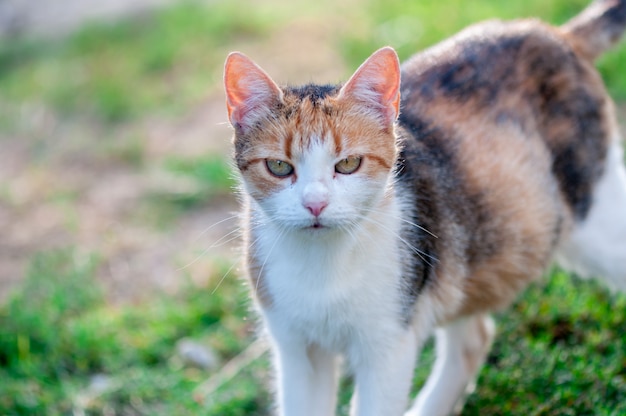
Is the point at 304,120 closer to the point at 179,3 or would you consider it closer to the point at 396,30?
the point at 396,30

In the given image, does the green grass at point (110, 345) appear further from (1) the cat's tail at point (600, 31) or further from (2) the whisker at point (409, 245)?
(1) the cat's tail at point (600, 31)

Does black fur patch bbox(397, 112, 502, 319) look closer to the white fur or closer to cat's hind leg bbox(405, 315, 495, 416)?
the white fur

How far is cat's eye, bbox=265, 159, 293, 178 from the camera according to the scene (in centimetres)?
280

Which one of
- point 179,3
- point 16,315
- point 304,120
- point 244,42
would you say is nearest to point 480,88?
point 304,120

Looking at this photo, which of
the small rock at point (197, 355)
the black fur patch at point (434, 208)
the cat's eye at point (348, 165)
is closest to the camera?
the cat's eye at point (348, 165)

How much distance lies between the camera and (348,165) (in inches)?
110

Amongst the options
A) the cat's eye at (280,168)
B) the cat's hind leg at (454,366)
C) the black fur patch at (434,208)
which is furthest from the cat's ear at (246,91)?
the cat's hind leg at (454,366)

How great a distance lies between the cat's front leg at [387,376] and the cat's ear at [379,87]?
2.66 feet

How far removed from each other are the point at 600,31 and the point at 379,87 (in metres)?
1.51

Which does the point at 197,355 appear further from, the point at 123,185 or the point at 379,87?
the point at 123,185

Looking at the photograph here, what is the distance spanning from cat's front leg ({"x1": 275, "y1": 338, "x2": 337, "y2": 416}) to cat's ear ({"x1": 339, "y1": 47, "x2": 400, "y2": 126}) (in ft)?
3.05

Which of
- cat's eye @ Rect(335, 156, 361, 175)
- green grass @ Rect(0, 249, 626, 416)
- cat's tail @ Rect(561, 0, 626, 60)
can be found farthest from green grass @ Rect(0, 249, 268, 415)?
cat's tail @ Rect(561, 0, 626, 60)

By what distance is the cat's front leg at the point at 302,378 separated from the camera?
3.19 metres

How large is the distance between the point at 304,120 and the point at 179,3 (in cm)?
676
